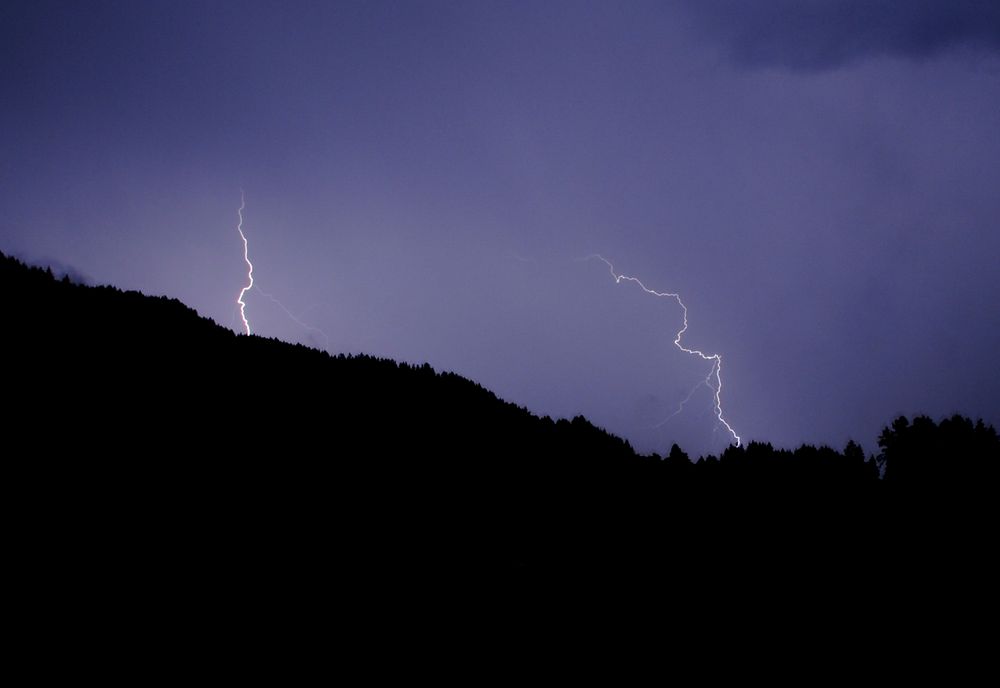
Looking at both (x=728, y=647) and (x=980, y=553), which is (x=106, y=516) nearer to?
(x=728, y=647)

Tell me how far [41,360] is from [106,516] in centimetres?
368

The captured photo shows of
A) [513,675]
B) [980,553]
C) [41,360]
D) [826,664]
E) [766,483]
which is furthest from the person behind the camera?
[766,483]

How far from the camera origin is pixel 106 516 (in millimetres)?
7906

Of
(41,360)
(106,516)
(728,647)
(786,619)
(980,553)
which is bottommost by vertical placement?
(106,516)

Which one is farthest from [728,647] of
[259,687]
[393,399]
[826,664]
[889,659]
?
[393,399]

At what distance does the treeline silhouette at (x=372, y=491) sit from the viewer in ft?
26.4

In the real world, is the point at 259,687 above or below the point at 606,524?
below

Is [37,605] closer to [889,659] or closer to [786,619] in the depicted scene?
[786,619]

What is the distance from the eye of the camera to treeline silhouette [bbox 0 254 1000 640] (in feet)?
26.4

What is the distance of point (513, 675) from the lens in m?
7.89

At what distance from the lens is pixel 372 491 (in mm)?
11227

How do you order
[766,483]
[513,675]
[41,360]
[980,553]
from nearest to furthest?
[513,675]
[41,360]
[980,553]
[766,483]

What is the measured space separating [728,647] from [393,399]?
956 centimetres

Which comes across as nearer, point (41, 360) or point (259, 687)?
point (259, 687)
